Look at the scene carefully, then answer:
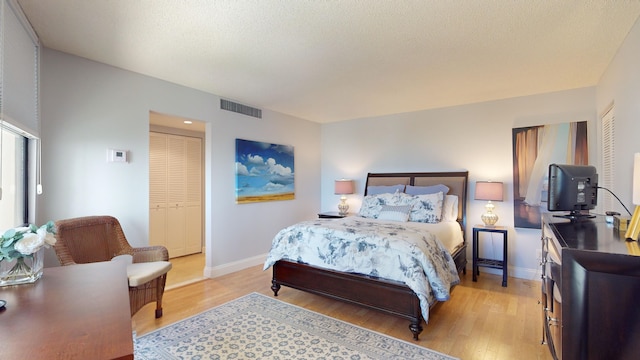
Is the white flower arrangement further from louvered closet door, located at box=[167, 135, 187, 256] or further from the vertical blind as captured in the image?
louvered closet door, located at box=[167, 135, 187, 256]

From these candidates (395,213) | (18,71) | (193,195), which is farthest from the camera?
(193,195)

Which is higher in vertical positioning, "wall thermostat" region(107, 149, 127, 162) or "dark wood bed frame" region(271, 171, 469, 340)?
"wall thermostat" region(107, 149, 127, 162)

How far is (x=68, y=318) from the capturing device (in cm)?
102

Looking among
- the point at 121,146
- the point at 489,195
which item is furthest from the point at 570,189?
the point at 121,146

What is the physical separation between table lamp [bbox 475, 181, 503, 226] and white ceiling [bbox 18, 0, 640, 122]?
1.23 meters

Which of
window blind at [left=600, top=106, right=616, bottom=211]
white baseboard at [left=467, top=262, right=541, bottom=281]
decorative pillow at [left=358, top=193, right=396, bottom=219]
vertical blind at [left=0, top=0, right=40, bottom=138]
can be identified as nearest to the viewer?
vertical blind at [left=0, top=0, right=40, bottom=138]

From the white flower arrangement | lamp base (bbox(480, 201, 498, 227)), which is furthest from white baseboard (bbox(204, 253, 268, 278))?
lamp base (bbox(480, 201, 498, 227))

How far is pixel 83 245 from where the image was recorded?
2.69 meters

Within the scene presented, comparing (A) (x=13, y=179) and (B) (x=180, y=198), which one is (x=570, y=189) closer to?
(A) (x=13, y=179)

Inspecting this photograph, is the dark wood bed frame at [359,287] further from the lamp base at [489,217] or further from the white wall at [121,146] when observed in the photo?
the white wall at [121,146]

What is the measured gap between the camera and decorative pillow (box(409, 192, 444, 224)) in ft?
13.0

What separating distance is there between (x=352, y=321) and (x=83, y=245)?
8.45 feet

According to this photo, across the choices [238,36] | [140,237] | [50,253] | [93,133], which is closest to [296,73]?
[238,36]

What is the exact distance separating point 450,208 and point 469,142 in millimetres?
1066
